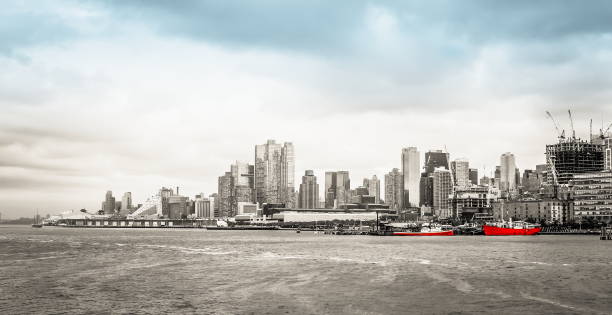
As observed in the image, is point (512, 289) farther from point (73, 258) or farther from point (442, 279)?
point (73, 258)

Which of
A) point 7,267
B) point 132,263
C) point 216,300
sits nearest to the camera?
point 216,300

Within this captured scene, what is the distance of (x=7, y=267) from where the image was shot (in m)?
99.4

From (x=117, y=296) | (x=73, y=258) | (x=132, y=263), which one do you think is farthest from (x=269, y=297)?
(x=73, y=258)

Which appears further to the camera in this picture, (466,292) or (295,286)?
(295,286)

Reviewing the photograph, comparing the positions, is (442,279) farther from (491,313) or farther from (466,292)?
(491,313)

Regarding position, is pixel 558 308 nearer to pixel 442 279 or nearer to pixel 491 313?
pixel 491 313

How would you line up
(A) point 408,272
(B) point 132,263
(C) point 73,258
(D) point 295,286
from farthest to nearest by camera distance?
(C) point 73,258 < (B) point 132,263 < (A) point 408,272 < (D) point 295,286

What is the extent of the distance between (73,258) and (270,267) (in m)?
41.5

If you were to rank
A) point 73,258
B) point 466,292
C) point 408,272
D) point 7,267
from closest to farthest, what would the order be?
point 466,292
point 408,272
point 7,267
point 73,258

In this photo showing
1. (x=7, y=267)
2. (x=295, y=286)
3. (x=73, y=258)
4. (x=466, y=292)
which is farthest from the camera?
(x=73, y=258)

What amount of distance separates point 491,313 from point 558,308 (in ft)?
24.1

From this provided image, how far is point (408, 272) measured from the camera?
300ft

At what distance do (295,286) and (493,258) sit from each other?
58.0 m

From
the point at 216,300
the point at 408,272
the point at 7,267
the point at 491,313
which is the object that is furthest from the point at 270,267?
the point at 491,313
